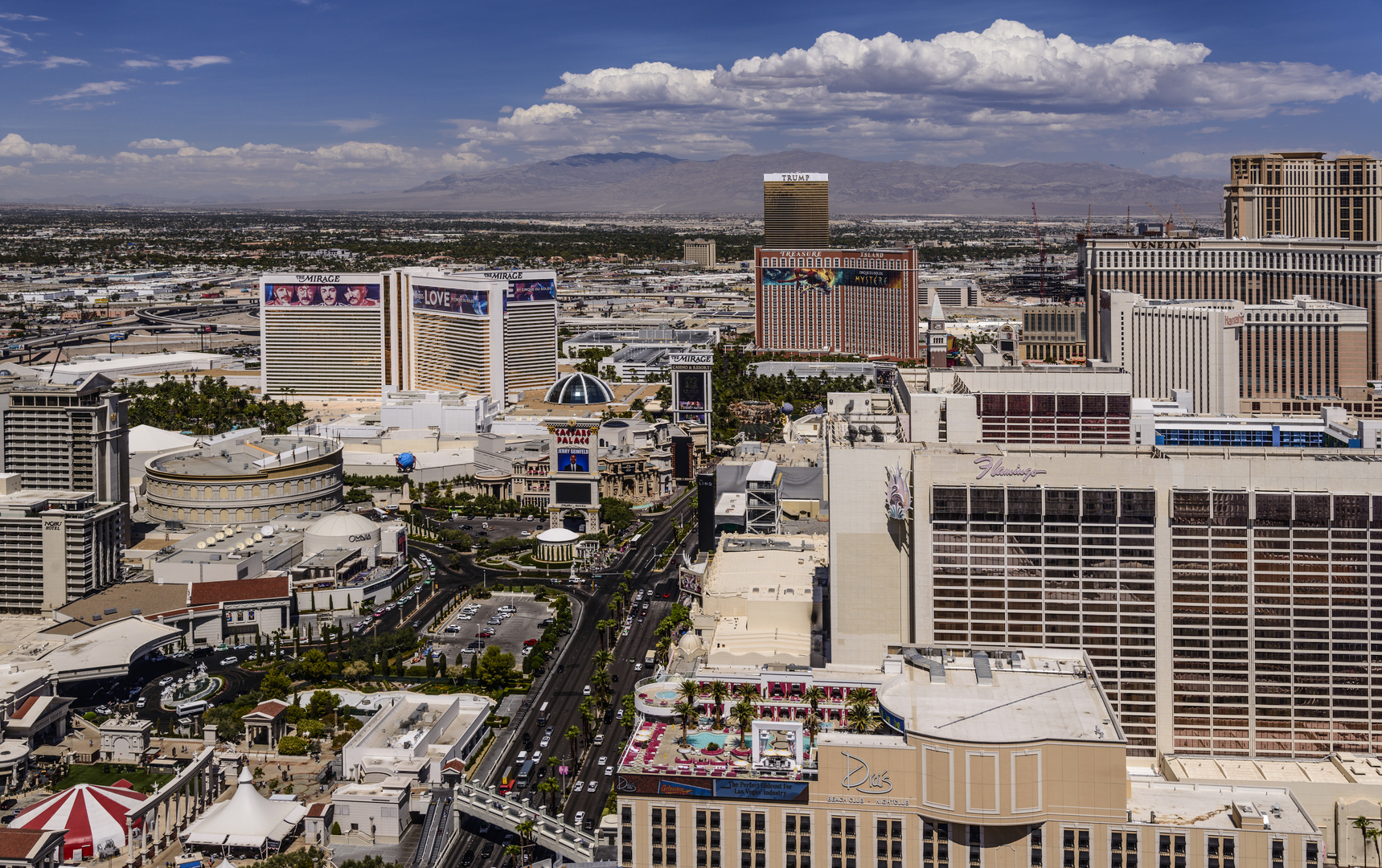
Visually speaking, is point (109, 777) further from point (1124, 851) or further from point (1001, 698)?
point (1124, 851)

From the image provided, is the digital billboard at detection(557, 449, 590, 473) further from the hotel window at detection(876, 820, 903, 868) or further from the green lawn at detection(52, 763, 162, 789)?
the hotel window at detection(876, 820, 903, 868)

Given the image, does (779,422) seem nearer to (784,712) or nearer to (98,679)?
(98,679)

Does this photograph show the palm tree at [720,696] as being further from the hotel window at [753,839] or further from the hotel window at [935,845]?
the hotel window at [935,845]

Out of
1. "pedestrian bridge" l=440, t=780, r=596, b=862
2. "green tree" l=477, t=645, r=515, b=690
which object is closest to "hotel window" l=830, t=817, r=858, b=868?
"pedestrian bridge" l=440, t=780, r=596, b=862

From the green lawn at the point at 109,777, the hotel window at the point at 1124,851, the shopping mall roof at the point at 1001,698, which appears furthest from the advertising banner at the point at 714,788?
the green lawn at the point at 109,777

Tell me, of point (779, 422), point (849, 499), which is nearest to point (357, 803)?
point (849, 499)

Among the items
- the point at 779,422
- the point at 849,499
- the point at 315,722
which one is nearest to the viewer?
the point at 849,499
